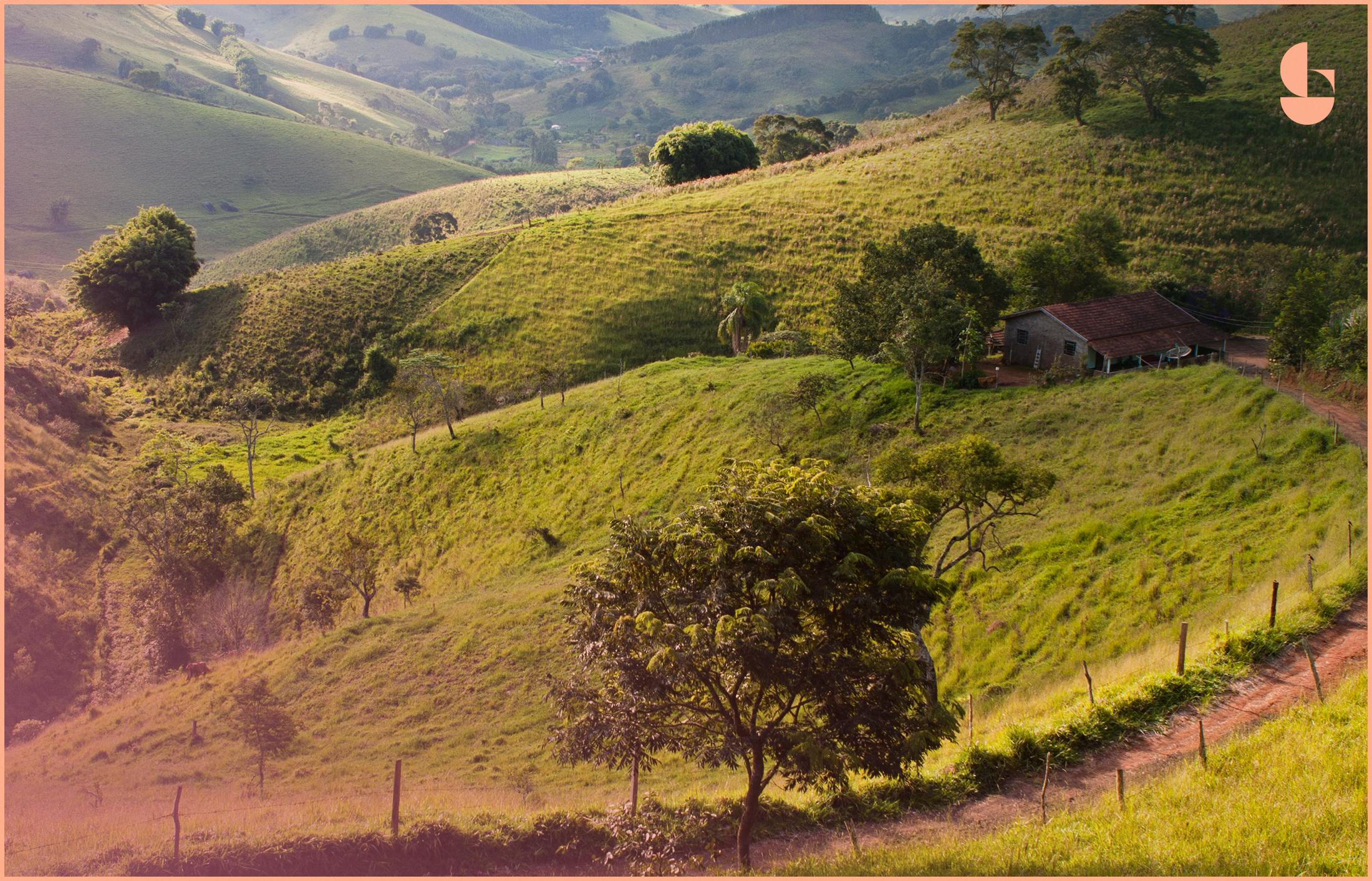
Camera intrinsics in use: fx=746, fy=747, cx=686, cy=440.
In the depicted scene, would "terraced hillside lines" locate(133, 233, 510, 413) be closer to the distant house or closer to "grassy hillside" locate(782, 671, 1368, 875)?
the distant house

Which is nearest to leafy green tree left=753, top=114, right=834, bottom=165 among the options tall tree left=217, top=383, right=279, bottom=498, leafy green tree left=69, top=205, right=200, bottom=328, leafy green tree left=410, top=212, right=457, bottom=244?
leafy green tree left=410, top=212, right=457, bottom=244

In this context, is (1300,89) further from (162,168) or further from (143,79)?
(143,79)

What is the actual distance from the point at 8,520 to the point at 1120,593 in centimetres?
5754

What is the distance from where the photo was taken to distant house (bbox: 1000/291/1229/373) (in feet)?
129

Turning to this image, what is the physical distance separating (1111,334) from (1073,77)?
46.0m

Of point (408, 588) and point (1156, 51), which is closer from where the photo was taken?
point (408, 588)

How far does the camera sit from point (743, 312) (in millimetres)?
55156

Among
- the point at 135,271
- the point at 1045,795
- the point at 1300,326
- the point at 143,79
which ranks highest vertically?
the point at 143,79

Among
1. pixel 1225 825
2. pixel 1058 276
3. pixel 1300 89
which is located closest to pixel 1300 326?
pixel 1058 276

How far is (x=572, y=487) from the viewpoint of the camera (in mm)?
43156

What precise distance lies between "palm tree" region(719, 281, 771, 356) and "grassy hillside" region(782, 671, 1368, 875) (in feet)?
144

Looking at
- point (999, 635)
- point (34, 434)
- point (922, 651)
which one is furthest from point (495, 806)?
point (34, 434)

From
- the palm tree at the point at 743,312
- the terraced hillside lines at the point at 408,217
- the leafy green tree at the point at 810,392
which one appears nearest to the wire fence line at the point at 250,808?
the leafy green tree at the point at 810,392

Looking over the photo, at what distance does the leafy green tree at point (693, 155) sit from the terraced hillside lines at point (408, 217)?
22.3m
